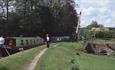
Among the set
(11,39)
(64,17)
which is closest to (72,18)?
(64,17)

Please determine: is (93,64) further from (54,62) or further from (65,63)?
(54,62)

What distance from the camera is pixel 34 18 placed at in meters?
116

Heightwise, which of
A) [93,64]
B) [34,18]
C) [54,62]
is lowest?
[93,64]

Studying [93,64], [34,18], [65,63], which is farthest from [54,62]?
[34,18]

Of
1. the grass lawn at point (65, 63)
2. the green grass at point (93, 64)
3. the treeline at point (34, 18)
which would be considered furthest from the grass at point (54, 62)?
the treeline at point (34, 18)

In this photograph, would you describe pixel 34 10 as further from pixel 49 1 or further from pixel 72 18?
pixel 72 18

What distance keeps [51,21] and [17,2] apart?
12415 millimetres

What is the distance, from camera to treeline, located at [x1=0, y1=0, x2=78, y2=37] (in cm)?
11300

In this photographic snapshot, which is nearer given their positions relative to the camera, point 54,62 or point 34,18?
point 54,62

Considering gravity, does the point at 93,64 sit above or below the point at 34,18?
below

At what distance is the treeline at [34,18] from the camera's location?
113000 millimetres

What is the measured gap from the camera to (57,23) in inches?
4830

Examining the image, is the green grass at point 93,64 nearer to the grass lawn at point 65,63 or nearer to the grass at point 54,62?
the grass lawn at point 65,63

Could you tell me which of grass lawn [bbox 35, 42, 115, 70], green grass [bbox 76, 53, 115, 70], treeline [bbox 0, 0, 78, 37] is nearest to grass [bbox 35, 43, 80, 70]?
grass lawn [bbox 35, 42, 115, 70]
